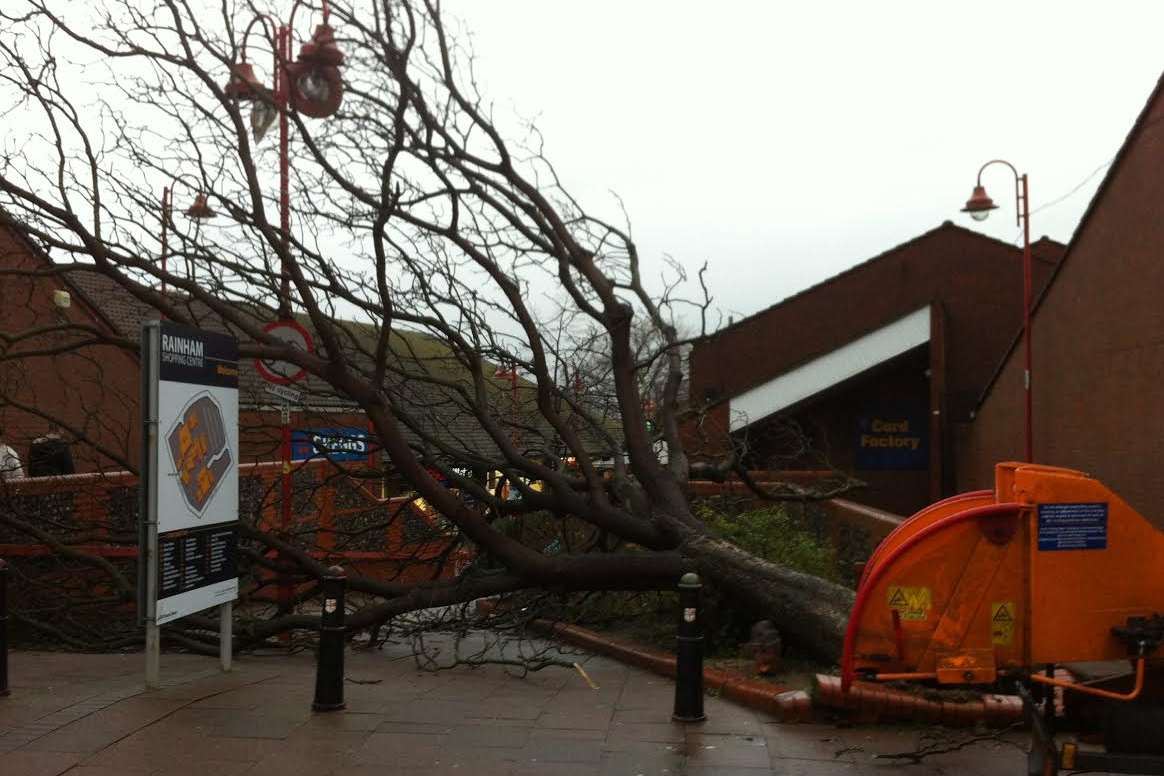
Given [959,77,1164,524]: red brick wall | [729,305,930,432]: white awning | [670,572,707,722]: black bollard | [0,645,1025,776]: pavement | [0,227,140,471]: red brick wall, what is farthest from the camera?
[729,305,930,432]: white awning

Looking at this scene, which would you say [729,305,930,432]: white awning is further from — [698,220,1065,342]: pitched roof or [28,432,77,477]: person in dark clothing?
[28,432,77,477]: person in dark clothing

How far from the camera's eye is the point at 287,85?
362 inches

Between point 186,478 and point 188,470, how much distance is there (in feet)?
0.19

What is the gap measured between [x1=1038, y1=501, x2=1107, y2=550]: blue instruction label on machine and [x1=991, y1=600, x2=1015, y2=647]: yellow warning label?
28 cm

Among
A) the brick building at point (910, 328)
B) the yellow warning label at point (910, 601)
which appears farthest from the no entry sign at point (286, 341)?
the brick building at point (910, 328)

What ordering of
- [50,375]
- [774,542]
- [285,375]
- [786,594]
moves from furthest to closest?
[50,375] → [774,542] → [285,375] → [786,594]

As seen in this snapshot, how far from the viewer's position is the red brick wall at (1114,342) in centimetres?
1280

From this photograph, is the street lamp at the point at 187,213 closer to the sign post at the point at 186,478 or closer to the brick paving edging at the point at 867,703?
the sign post at the point at 186,478

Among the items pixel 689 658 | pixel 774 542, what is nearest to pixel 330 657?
pixel 689 658

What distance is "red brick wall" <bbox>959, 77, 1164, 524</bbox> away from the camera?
42.0ft

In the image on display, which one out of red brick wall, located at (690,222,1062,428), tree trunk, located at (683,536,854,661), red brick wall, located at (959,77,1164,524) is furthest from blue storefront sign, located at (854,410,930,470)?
tree trunk, located at (683,536,854,661)

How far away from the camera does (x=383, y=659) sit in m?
9.15

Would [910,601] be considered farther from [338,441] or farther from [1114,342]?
[1114,342]

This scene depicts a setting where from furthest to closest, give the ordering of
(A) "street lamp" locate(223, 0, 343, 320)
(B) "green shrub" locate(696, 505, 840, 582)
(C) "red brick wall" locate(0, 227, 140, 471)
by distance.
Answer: (C) "red brick wall" locate(0, 227, 140, 471) → (B) "green shrub" locate(696, 505, 840, 582) → (A) "street lamp" locate(223, 0, 343, 320)
